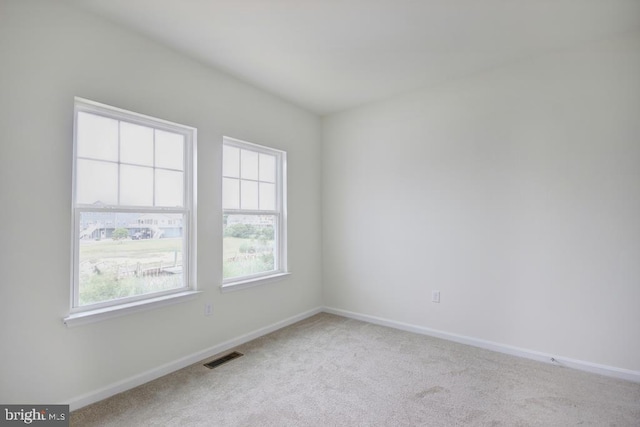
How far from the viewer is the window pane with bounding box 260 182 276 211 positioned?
11.9 feet

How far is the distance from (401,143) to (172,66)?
2.48m

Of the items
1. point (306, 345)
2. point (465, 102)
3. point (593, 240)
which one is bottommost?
point (306, 345)

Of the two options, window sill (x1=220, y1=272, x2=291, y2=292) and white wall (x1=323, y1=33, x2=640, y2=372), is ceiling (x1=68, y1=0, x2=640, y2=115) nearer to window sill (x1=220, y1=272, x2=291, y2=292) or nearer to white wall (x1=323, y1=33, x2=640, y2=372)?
white wall (x1=323, y1=33, x2=640, y2=372)

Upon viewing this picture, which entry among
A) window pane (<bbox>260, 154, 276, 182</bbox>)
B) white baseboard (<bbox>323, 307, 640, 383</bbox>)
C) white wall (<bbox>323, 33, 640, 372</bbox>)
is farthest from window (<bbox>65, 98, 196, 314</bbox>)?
white baseboard (<bbox>323, 307, 640, 383</bbox>)

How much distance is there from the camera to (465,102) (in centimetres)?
320

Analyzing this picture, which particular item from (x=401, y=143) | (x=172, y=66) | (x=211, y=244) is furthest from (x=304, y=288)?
(x=172, y=66)

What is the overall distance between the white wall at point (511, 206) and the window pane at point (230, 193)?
1491 millimetres

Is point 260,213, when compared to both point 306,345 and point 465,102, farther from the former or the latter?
point 465,102

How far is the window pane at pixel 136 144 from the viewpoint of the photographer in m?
2.44

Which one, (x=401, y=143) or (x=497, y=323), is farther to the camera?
(x=401, y=143)

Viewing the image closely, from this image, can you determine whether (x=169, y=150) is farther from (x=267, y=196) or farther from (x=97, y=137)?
(x=267, y=196)

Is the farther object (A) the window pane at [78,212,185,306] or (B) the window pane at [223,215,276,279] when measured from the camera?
(B) the window pane at [223,215,276,279]

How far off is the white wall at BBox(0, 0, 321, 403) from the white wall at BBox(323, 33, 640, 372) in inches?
73.7

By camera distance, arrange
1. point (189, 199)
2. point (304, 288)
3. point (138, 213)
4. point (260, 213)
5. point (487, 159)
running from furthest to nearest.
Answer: point (304, 288) → point (260, 213) → point (487, 159) → point (189, 199) → point (138, 213)
